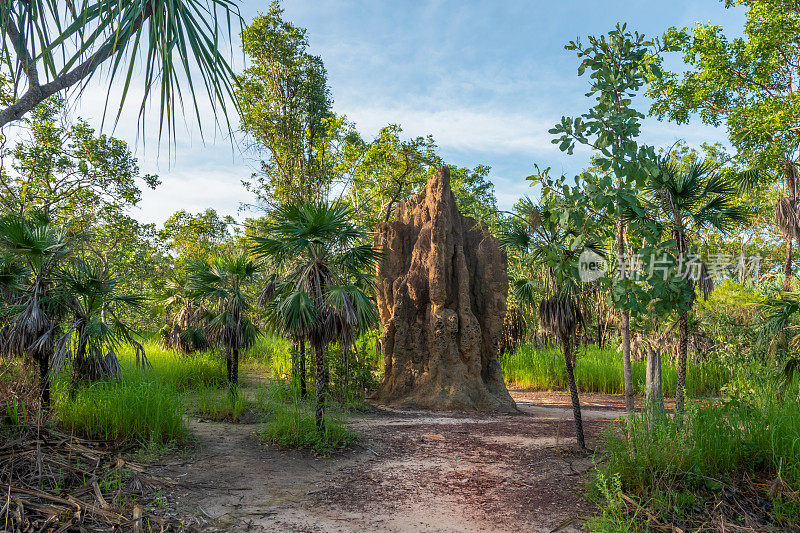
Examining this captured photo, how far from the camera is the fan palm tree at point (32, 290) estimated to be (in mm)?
6051

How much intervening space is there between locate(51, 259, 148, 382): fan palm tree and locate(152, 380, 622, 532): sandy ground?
160cm

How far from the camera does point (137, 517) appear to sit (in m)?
4.15

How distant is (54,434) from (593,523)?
5382 mm

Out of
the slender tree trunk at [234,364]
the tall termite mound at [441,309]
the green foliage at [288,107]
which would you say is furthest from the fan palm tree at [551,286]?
the green foliage at [288,107]

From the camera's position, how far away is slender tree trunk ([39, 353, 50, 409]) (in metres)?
6.24

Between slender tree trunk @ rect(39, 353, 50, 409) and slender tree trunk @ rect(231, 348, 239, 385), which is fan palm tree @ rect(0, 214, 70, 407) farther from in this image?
slender tree trunk @ rect(231, 348, 239, 385)

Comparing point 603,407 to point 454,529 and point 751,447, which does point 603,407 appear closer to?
point 751,447

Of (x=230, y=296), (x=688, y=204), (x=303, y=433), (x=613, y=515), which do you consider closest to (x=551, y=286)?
(x=688, y=204)

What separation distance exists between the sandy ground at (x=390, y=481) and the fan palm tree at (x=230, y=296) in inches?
114

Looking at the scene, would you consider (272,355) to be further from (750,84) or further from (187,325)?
(750,84)

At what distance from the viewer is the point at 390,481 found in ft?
18.5

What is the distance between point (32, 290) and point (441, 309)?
6.97 metres

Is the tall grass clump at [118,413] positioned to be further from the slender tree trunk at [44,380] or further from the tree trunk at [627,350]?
the tree trunk at [627,350]

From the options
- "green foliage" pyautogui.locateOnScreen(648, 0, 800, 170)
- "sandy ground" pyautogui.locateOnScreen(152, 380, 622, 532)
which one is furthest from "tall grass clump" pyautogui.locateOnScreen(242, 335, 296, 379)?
"green foliage" pyautogui.locateOnScreen(648, 0, 800, 170)
